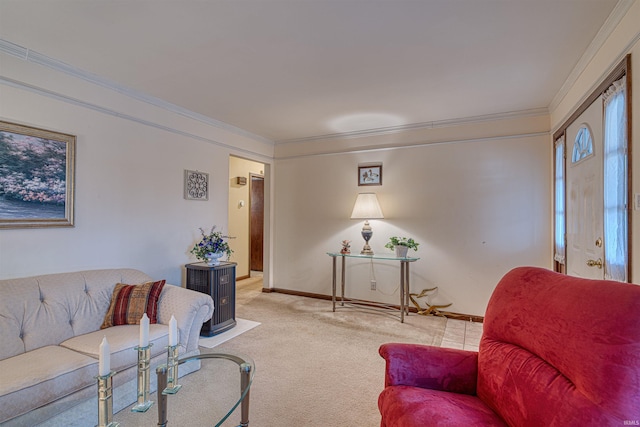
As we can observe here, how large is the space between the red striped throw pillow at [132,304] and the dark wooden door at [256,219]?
3918 mm

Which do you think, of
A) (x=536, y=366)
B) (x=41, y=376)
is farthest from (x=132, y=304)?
(x=536, y=366)

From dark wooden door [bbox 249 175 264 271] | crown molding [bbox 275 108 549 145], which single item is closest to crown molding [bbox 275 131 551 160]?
crown molding [bbox 275 108 549 145]

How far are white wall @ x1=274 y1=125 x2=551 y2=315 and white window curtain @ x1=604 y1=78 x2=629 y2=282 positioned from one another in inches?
63.3

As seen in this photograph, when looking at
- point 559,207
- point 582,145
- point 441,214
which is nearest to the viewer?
point 582,145

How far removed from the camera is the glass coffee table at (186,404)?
1.36 meters

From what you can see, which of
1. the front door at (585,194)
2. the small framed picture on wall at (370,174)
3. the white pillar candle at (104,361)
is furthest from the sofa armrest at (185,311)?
the front door at (585,194)

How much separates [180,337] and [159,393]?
87cm

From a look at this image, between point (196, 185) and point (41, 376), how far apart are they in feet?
8.08

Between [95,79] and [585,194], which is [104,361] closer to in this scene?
[95,79]

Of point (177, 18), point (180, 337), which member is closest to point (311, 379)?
point (180, 337)

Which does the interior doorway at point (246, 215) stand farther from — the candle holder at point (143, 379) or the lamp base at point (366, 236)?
the candle holder at point (143, 379)

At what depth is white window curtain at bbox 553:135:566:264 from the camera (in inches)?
122

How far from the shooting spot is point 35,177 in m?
2.39

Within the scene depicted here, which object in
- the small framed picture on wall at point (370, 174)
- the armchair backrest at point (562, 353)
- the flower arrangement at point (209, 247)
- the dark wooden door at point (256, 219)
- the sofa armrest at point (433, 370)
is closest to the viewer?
the armchair backrest at point (562, 353)
